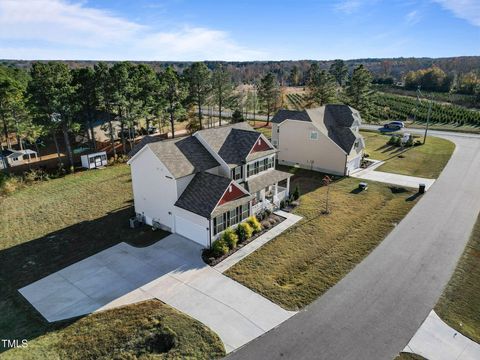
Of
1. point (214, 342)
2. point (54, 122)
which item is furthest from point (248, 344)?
point (54, 122)

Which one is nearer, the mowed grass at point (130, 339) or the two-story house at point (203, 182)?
the mowed grass at point (130, 339)

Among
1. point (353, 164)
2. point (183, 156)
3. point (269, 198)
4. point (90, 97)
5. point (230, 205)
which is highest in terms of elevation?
point (90, 97)

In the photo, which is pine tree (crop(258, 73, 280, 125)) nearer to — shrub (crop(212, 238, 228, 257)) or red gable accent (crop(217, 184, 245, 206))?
red gable accent (crop(217, 184, 245, 206))

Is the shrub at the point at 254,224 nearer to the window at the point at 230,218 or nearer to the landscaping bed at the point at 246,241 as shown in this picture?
the landscaping bed at the point at 246,241

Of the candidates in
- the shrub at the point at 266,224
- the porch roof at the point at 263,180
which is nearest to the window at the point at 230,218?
the shrub at the point at 266,224

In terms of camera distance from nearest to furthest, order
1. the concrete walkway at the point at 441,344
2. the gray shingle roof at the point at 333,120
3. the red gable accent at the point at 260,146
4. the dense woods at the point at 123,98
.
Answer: the concrete walkway at the point at 441,344 < the red gable accent at the point at 260,146 < the dense woods at the point at 123,98 < the gray shingle roof at the point at 333,120

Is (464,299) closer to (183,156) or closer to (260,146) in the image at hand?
(260,146)

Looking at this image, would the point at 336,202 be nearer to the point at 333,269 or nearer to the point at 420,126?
the point at 333,269

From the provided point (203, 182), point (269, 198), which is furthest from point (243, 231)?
point (269, 198)
